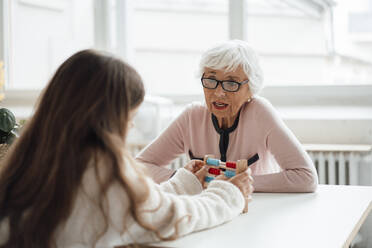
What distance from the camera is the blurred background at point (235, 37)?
10.1 ft

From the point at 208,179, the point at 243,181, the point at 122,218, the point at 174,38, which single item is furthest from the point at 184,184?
the point at 174,38

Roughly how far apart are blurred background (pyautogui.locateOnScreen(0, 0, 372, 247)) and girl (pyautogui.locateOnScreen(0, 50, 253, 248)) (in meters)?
→ 1.80

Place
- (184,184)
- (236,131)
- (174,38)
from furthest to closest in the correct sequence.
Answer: (174,38), (236,131), (184,184)

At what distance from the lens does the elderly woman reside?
1819 mm

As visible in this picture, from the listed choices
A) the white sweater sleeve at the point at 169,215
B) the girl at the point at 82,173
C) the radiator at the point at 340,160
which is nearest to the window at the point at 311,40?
the radiator at the point at 340,160

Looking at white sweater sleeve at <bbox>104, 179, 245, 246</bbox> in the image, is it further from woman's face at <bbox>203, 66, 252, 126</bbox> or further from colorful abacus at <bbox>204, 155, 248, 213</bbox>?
woman's face at <bbox>203, 66, 252, 126</bbox>

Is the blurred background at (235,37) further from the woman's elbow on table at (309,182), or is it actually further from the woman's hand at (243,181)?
the woman's hand at (243,181)

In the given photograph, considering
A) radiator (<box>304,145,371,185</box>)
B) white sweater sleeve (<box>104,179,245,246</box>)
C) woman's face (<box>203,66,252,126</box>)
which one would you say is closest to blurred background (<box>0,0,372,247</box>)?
radiator (<box>304,145,371,185</box>)

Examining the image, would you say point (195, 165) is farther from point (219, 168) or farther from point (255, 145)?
point (255, 145)

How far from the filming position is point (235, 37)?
342cm

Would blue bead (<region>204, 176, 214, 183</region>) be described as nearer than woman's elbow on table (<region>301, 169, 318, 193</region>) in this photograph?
Yes

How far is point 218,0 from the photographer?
141 inches

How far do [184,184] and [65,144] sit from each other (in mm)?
537

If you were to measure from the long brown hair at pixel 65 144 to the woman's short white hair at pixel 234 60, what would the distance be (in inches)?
32.0
